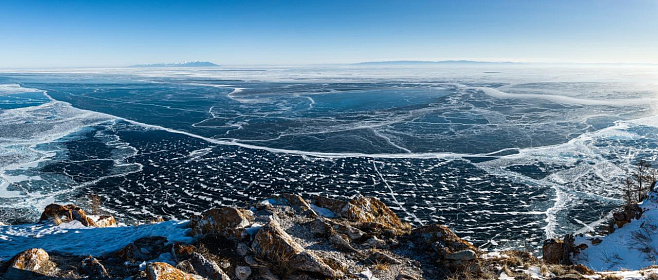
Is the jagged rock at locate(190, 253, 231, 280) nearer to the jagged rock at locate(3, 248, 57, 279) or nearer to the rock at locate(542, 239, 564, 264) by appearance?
the jagged rock at locate(3, 248, 57, 279)

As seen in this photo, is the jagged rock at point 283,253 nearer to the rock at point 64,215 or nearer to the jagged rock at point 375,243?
the jagged rock at point 375,243

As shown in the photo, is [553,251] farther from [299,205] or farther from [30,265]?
[30,265]

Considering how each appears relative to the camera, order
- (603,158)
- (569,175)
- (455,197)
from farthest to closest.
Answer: (603,158), (569,175), (455,197)

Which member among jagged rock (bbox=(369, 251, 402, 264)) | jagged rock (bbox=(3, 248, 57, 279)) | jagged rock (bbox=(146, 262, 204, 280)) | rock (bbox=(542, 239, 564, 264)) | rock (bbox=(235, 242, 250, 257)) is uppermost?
jagged rock (bbox=(146, 262, 204, 280))

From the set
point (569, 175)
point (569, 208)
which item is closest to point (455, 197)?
point (569, 208)

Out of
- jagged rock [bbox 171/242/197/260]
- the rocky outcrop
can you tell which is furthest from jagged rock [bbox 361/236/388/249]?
the rocky outcrop

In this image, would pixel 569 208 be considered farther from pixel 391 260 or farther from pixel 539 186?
pixel 391 260
